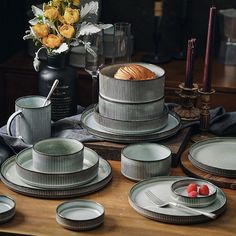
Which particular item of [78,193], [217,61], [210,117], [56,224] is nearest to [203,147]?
[210,117]

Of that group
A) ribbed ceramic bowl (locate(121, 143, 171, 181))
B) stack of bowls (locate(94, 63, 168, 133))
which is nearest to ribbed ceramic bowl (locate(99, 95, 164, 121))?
stack of bowls (locate(94, 63, 168, 133))

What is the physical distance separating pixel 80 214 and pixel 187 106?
68 centimetres

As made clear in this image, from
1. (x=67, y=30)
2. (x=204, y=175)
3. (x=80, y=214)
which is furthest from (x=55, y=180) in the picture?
(x=67, y=30)

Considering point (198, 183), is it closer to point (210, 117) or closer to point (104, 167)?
point (104, 167)

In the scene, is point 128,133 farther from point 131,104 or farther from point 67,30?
point 67,30

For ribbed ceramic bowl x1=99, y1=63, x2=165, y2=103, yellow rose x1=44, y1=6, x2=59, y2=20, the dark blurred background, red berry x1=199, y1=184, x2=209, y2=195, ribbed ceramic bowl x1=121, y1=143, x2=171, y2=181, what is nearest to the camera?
red berry x1=199, y1=184, x2=209, y2=195

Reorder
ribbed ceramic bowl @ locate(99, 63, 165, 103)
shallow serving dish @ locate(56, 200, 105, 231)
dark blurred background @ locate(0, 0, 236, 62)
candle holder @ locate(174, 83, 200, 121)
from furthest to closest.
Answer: dark blurred background @ locate(0, 0, 236, 62) → candle holder @ locate(174, 83, 200, 121) → ribbed ceramic bowl @ locate(99, 63, 165, 103) → shallow serving dish @ locate(56, 200, 105, 231)

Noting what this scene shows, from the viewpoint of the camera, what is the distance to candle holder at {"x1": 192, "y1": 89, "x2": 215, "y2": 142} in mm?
2041

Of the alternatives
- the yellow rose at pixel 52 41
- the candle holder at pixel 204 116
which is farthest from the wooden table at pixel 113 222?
the yellow rose at pixel 52 41

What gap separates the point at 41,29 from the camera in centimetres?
202

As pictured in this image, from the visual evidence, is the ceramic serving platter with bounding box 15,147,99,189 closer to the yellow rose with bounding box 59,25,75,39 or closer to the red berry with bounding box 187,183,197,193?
the red berry with bounding box 187,183,197,193

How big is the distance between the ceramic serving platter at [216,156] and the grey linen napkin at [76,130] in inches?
4.2

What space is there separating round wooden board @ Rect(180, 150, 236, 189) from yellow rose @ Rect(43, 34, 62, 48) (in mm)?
506


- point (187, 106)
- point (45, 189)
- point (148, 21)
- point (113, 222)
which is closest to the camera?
point (113, 222)
